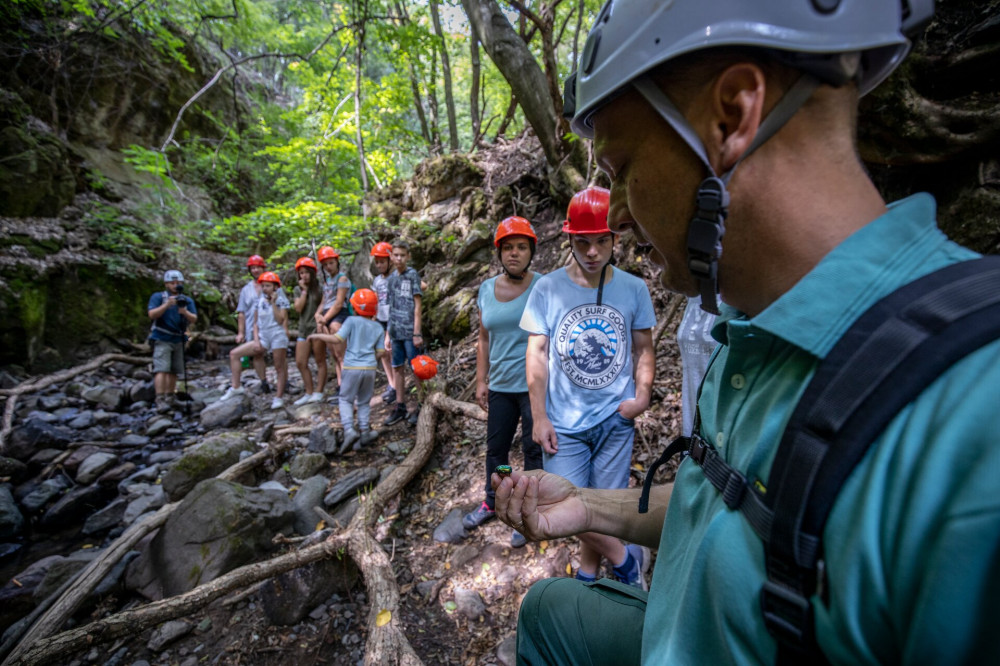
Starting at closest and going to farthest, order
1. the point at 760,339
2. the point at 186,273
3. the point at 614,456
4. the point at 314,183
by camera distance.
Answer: the point at 760,339
the point at 614,456
the point at 314,183
the point at 186,273

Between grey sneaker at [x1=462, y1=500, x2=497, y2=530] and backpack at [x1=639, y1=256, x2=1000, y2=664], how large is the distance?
350cm

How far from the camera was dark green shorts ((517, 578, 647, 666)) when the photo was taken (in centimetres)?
138

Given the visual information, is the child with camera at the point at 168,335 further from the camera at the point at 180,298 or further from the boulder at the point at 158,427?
the boulder at the point at 158,427

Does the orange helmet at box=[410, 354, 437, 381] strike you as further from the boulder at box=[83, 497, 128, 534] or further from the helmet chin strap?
the helmet chin strap

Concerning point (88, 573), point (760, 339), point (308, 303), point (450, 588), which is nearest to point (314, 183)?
point (308, 303)

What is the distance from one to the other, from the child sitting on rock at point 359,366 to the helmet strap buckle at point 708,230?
18.5ft

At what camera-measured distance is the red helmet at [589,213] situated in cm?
277

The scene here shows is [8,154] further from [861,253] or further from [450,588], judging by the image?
[861,253]

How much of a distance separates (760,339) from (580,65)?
2.92 ft

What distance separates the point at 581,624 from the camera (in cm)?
146

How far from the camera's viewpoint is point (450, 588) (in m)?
3.43

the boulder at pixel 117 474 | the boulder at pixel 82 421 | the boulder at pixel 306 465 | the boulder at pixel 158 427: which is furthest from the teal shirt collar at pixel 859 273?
the boulder at pixel 82 421

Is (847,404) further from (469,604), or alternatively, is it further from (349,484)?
(349,484)

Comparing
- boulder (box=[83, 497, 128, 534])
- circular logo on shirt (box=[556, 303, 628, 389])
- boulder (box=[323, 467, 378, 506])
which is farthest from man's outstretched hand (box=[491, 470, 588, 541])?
boulder (box=[83, 497, 128, 534])
